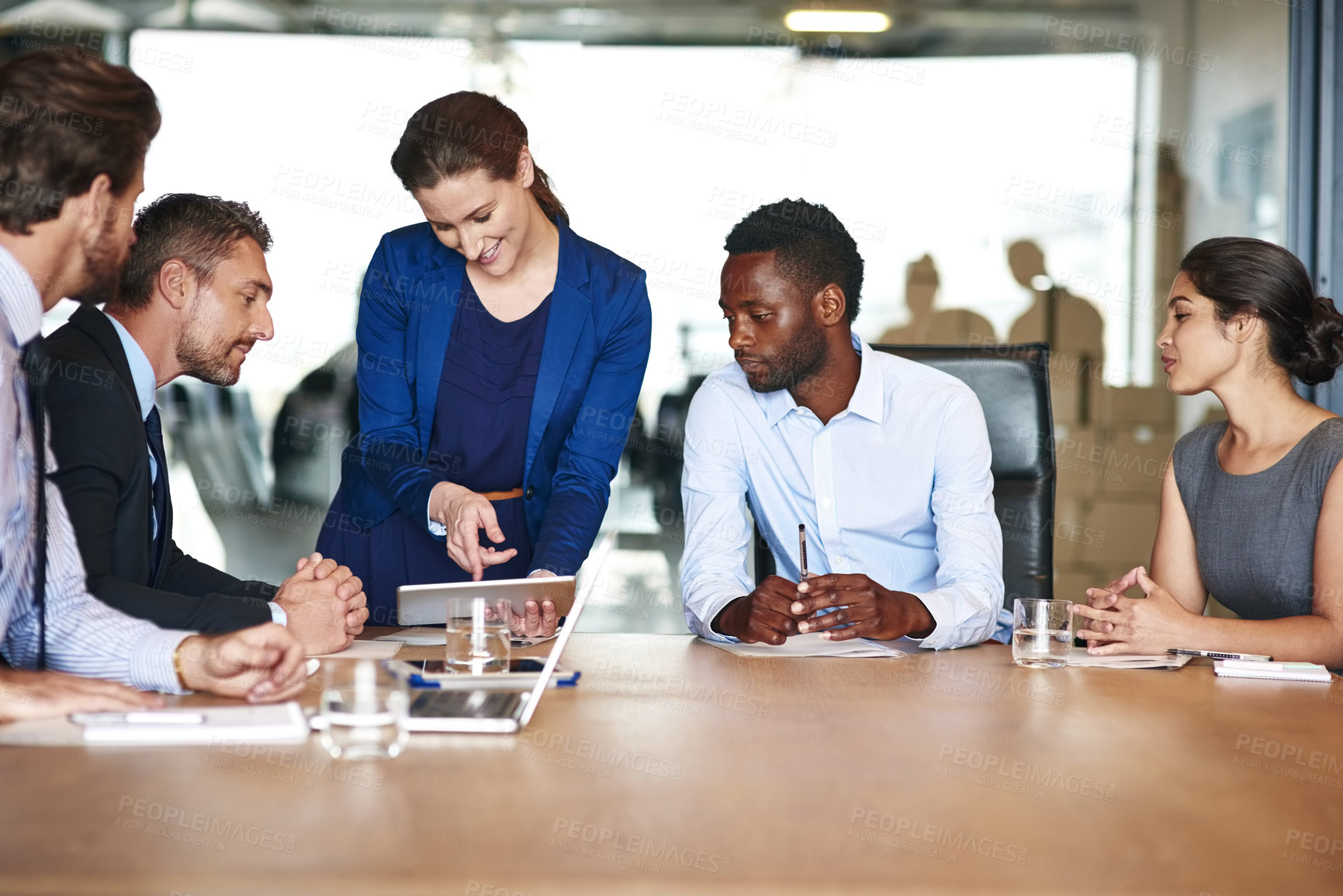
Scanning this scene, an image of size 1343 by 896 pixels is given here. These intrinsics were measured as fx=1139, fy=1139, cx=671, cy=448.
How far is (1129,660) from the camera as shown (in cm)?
173

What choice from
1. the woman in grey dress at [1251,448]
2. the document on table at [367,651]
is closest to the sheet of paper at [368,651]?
the document on table at [367,651]

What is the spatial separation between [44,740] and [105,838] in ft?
1.02

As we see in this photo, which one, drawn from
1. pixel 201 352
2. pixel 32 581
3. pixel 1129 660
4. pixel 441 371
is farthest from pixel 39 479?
pixel 1129 660

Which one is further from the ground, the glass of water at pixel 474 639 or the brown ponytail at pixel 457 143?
the brown ponytail at pixel 457 143

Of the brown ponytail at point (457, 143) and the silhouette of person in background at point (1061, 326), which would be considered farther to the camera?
the silhouette of person in background at point (1061, 326)

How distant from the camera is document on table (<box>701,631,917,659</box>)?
5.76ft

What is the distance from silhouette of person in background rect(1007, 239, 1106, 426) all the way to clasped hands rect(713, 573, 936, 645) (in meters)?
2.81

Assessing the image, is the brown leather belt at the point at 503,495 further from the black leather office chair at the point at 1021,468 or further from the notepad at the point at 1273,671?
the notepad at the point at 1273,671

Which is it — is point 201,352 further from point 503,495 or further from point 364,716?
point 364,716

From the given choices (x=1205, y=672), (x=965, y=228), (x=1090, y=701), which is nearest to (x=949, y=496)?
(x=1205, y=672)

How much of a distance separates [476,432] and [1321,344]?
1.62 metres

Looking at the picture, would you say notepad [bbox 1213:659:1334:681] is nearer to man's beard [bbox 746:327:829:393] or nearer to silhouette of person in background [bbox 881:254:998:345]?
man's beard [bbox 746:327:829:393]

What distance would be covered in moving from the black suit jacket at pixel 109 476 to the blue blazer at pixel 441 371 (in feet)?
2.09

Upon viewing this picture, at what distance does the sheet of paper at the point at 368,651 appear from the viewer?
5.49ft
